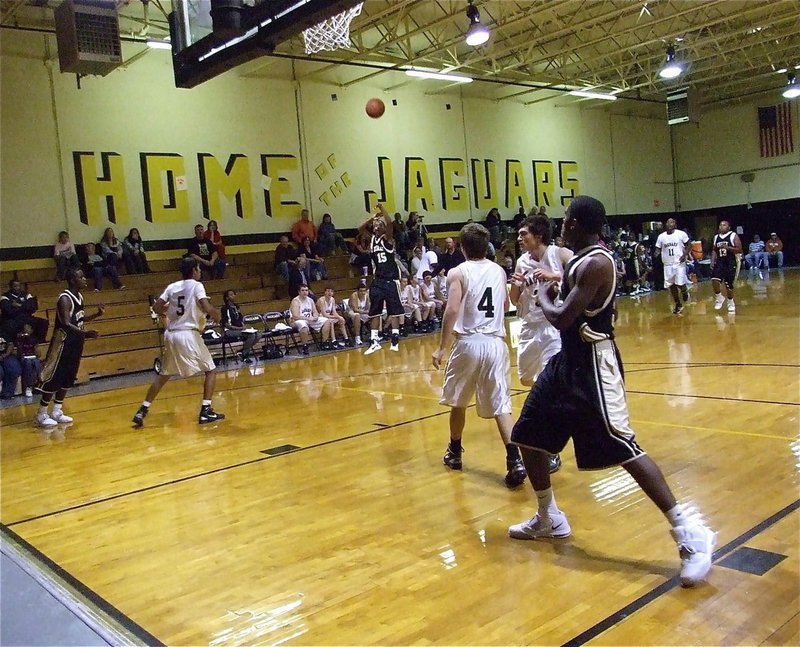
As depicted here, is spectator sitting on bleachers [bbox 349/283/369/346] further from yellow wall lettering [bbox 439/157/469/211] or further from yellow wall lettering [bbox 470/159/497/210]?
yellow wall lettering [bbox 470/159/497/210]

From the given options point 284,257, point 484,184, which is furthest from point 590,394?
point 484,184

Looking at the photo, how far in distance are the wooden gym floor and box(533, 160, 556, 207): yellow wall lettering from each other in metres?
15.7

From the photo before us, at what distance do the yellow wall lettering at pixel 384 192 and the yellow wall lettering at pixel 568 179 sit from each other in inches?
271

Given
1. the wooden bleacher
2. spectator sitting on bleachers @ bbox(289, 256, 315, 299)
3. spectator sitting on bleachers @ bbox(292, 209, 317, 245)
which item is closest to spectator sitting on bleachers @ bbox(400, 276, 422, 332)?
the wooden bleacher

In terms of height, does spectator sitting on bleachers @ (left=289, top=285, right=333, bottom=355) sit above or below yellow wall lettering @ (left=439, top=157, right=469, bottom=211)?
below

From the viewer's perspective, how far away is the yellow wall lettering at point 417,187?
19.7 metres

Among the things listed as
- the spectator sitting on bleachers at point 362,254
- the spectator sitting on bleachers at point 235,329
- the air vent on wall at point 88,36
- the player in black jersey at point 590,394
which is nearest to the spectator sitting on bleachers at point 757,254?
the spectator sitting on bleachers at point 362,254

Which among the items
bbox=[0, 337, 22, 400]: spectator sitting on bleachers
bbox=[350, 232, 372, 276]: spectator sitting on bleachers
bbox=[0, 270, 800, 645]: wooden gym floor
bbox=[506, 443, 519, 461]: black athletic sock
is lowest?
bbox=[0, 270, 800, 645]: wooden gym floor

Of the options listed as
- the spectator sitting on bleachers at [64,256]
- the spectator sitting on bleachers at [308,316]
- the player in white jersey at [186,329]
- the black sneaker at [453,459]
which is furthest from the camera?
the spectator sitting on bleachers at [308,316]

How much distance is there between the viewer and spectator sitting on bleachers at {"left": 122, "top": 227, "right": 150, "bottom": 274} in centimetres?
1446

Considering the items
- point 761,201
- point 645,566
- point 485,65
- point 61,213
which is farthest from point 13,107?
point 761,201

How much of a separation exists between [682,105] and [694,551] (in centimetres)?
2118

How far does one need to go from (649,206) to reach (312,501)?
83.6 ft

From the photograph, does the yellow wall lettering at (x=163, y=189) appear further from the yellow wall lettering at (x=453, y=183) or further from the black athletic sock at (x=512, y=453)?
the black athletic sock at (x=512, y=453)
